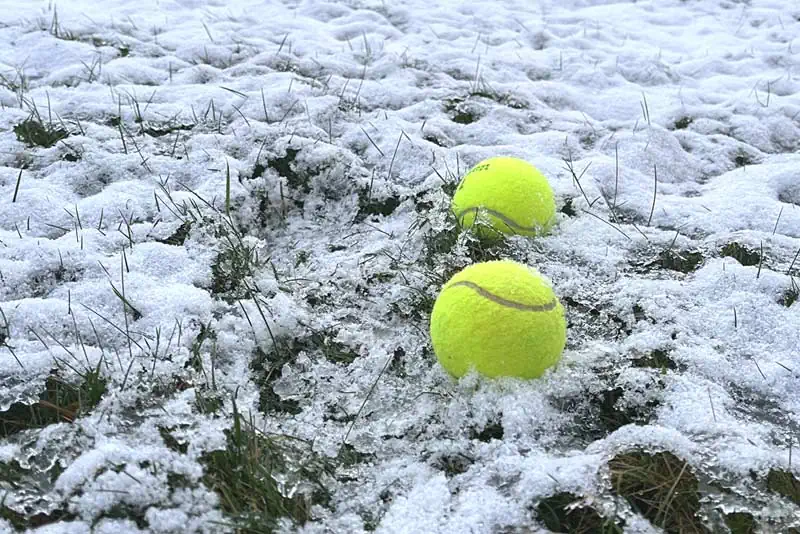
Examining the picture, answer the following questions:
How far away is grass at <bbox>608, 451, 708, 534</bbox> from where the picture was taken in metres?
1.61

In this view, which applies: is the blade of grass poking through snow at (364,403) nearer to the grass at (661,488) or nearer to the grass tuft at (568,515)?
the grass tuft at (568,515)

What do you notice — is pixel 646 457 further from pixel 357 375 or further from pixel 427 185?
pixel 427 185

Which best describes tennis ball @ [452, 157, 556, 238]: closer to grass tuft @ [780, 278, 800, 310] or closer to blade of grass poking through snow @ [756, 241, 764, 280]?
blade of grass poking through snow @ [756, 241, 764, 280]

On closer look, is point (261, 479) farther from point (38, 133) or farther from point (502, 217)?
point (38, 133)

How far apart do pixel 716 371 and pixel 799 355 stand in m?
0.31

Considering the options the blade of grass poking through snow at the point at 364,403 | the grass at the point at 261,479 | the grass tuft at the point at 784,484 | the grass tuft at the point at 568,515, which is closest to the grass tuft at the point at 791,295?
the grass tuft at the point at 784,484

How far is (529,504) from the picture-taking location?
1.62 m

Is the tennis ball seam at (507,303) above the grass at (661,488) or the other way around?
above

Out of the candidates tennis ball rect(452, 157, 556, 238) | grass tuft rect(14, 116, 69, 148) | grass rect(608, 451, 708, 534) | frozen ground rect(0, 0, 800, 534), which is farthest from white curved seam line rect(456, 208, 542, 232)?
grass tuft rect(14, 116, 69, 148)

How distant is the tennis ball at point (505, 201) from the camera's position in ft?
8.55

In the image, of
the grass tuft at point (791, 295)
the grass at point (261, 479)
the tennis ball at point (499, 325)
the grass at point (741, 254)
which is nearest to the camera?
the grass at point (261, 479)

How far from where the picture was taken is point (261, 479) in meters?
1.62

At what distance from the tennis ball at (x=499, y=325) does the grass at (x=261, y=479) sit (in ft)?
1.70

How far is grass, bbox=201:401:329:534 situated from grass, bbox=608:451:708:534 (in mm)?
761
